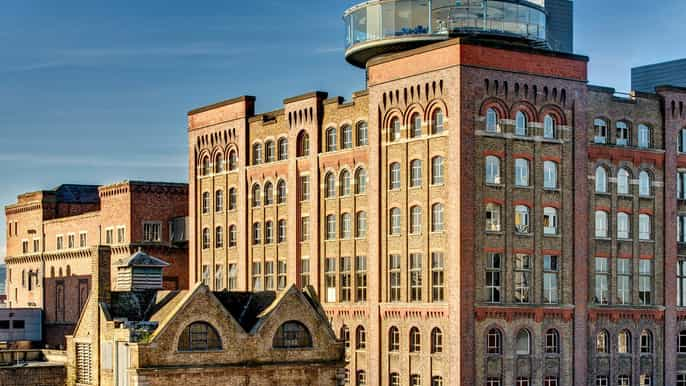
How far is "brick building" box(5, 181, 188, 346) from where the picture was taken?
377 feet

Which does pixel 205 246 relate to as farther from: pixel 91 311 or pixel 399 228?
pixel 91 311

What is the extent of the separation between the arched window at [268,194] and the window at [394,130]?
15084mm

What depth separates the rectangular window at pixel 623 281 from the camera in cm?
8812

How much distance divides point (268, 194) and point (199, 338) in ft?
105

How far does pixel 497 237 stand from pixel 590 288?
25.1ft

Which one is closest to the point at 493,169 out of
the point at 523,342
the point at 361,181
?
the point at 523,342

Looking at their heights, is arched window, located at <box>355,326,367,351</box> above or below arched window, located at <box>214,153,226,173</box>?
below

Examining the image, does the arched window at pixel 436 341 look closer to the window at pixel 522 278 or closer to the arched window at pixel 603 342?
the window at pixel 522 278

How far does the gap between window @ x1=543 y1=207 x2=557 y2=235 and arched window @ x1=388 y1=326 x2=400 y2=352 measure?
10436 mm

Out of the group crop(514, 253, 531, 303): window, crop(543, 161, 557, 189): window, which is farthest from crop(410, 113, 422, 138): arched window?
crop(514, 253, 531, 303): window

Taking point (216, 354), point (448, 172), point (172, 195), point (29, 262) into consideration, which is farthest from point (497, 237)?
point (29, 262)

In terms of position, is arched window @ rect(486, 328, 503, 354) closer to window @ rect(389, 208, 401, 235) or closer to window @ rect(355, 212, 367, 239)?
window @ rect(389, 208, 401, 235)

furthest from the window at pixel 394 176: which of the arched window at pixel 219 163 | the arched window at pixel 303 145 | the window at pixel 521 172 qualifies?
the arched window at pixel 219 163

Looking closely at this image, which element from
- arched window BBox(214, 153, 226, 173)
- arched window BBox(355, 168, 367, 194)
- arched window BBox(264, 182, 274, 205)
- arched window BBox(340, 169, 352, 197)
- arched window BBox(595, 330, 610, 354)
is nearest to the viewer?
arched window BBox(595, 330, 610, 354)
